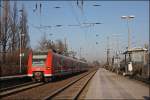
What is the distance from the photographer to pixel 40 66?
100 ft

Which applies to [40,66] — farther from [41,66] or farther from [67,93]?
[67,93]

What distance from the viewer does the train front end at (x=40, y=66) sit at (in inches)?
1196

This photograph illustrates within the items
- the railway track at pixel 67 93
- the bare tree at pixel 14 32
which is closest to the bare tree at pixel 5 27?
the bare tree at pixel 14 32

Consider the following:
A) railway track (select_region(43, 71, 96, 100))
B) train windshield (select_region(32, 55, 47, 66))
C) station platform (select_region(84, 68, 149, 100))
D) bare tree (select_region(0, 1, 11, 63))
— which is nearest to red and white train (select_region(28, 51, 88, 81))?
train windshield (select_region(32, 55, 47, 66))

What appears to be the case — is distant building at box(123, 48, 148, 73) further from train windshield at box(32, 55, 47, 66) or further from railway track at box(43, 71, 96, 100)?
railway track at box(43, 71, 96, 100)

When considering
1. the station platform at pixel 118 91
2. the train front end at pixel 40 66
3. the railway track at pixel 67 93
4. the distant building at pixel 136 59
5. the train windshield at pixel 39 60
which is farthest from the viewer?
the distant building at pixel 136 59

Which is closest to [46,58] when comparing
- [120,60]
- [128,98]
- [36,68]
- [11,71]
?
[36,68]

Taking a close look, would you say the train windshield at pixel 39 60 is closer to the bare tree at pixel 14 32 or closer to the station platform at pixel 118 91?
the station platform at pixel 118 91

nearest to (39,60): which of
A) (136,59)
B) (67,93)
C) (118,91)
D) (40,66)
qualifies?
(40,66)

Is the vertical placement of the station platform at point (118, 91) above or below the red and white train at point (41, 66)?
below

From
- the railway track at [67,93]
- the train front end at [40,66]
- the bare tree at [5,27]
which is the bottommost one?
the railway track at [67,93]

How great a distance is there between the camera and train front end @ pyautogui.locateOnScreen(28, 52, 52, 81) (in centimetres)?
3038

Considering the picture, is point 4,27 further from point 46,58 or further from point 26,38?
point 46,58

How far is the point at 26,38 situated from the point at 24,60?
523cm
